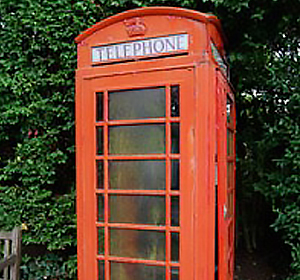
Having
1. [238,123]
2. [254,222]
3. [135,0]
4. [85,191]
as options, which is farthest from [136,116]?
[254,222]

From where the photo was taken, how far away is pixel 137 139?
7.29 feet

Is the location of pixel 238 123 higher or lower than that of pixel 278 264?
higher

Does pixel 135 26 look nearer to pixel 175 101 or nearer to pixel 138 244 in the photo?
pixel 175 101

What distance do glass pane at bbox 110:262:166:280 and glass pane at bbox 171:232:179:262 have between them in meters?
0.12

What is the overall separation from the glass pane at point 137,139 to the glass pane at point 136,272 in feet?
2.62

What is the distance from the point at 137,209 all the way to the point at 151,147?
1.45 ft

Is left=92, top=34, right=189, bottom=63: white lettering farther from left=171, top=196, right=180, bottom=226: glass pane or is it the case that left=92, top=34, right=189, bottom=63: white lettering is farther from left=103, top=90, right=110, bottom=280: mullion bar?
left=171, top=196, right=180, bottom=226: glass pane

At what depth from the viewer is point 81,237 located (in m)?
2.37

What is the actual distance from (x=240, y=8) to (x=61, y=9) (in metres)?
1.68

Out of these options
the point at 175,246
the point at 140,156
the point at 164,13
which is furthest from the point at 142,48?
the point at 175,246

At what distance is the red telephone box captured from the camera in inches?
80.0

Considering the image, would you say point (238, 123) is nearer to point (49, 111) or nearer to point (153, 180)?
point (153, 180)

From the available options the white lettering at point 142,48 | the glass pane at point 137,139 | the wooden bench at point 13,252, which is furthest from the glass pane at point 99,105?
the wooden bench at point 13,252

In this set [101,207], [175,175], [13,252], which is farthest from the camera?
[13,252]
